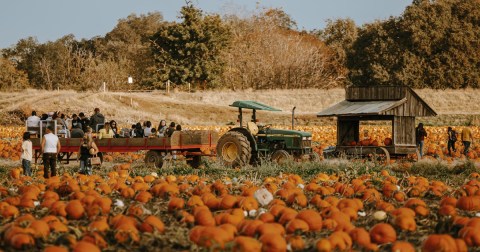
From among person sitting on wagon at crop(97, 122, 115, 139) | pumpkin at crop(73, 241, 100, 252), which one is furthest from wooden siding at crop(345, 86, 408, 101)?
pumpkin at crop(73, 241, 100, 252)

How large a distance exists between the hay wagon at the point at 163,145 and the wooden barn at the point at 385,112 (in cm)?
304

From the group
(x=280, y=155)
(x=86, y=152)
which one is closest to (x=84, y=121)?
(x=86, y=152)

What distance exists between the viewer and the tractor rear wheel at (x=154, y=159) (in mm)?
16250

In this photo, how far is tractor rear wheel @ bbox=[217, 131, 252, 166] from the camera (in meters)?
15.4

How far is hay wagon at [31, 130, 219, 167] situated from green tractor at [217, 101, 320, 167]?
0.91 meters

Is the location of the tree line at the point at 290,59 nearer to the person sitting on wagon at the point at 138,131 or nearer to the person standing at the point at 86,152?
the person sitting on wagon at the point at 138,131

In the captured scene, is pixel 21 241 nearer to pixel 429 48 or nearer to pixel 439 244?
pixel 439 244

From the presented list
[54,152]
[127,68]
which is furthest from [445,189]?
[127,68]

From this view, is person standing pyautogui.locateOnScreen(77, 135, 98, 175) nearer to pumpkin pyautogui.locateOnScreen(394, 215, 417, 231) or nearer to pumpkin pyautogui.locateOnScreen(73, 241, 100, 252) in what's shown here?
pumpkin pyautogui.locateOnScreen(394, 215, 417, 231)

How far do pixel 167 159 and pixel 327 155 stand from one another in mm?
3870

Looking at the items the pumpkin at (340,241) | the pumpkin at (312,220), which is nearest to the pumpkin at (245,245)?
the pumpkin at (340,241)

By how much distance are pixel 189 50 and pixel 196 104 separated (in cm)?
1080

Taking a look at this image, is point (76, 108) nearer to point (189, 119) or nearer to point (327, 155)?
point (189, 119)

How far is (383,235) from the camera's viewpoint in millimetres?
6160
